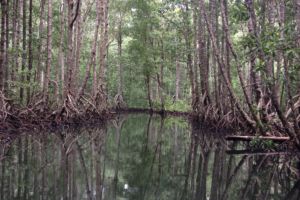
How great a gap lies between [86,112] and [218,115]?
546 centimetres

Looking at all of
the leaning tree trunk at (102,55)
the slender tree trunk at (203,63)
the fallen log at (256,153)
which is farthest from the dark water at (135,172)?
the leaning tree trunk at (102,55)

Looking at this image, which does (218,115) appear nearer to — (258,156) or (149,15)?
(258,156)

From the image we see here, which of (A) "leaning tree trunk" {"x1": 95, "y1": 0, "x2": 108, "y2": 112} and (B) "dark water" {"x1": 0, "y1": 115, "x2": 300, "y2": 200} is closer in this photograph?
(B) "dark water" {"x1": 0, "y1": 115, "x2": 300, "y2": 200}

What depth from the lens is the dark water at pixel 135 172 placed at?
5.59 metres

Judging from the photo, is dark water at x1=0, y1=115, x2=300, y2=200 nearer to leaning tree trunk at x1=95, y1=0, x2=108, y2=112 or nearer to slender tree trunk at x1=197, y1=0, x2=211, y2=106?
slender tree trunk at x1=197, y1=0, x2=211, y2=106

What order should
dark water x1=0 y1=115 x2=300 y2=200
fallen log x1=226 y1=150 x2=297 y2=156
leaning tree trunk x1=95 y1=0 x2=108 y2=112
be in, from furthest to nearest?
leaning tree trunk x1=95 y1=0 x2=108 y2=112 < fallen log x1=226 y1=150 x2=297 y2=156 < dark water x1=0 y1=115 x2=300 y2=200

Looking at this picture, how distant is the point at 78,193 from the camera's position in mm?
5348

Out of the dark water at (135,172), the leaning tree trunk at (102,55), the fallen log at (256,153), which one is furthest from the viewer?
the leaning tree trunk at (102,55)

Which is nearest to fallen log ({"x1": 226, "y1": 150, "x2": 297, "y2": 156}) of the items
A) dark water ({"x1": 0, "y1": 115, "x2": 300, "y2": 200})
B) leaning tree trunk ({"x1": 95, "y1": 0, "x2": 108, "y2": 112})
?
dark water ({"x1": 0, "y1": 115, "x2": 300, "y2": 200})

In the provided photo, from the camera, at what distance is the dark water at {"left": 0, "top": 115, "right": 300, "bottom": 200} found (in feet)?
18.4

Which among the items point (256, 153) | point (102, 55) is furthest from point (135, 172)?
point (102, 55)

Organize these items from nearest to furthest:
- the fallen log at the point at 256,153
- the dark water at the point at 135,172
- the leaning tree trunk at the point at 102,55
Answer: the dark water at the point at 135,172 < the fallen log at the point at 256,153 < the leaning tree trunk at the point at 102,55

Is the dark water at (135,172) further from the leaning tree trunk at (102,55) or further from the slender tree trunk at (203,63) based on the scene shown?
the leaning tree trunk at (102,55)

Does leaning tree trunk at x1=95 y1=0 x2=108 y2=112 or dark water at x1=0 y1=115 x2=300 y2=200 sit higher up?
leaning tree trunk at x1=95 y1=0 x2=108 y2=112
